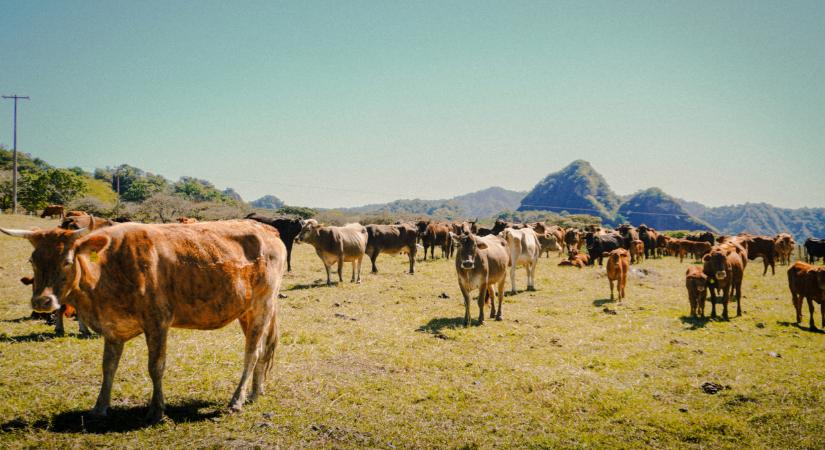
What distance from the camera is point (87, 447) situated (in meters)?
5.23

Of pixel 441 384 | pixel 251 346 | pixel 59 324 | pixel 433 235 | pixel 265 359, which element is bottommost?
pixel 441 384

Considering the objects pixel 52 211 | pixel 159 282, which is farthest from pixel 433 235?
pixel 52 211

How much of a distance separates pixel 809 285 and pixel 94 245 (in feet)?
60.5

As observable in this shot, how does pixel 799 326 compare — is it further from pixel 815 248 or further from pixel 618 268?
pixel 815 248

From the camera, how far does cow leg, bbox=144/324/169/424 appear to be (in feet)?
18.4

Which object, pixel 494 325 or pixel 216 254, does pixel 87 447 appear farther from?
pixel 494 325

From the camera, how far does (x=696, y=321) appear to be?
1412 centimetres

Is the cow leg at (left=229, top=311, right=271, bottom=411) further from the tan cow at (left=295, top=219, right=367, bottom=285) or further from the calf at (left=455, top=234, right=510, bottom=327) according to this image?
the tan cow at (left=295, top=219, right=367, bottom=285)

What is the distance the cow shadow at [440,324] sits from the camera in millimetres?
12139

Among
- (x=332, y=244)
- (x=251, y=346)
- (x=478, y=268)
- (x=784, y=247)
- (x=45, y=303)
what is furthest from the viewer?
(x=784, y=247)

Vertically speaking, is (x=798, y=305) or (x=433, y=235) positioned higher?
(x=433, y=235)

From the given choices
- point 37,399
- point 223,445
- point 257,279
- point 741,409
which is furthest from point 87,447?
point 741,409

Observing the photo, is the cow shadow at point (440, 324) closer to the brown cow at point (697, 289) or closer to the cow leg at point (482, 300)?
the cow leg at point (482, 300)

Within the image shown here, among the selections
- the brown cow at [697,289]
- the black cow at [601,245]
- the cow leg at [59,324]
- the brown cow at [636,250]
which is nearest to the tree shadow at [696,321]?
the brown cow at [697,289]
